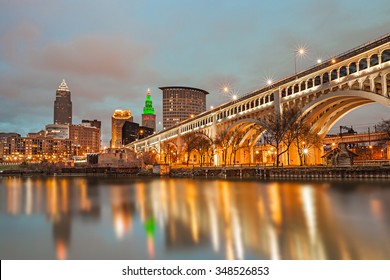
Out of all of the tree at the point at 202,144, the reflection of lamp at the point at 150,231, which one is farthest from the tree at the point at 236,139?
the reflection of lamp at the point at 150,231

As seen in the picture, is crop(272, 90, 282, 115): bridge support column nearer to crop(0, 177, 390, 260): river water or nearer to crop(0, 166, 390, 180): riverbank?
crop(0, 166, 390, 180): riverbank

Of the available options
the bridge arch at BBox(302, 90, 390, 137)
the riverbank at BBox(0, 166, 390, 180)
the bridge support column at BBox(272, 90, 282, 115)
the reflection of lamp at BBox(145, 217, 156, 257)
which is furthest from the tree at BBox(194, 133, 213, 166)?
the reflection of lamp at BBox(145, 217, 156, 257)

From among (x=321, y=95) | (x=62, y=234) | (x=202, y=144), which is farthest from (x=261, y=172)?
(x=62, y=234)

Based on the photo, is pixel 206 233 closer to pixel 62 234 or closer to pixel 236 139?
pixel 62 234

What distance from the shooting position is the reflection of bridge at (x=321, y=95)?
115 feet

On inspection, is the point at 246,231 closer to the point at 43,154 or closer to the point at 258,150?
the point at 258,150

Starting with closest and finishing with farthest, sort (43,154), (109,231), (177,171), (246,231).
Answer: (246,231) → (109,231) → (177,171) → (43,154)

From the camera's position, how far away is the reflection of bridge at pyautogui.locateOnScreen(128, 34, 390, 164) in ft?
115

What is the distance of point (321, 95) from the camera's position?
4353 centimetres

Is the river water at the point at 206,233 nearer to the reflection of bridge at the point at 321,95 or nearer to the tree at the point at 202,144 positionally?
the reflection of bridge at the point at 321,95

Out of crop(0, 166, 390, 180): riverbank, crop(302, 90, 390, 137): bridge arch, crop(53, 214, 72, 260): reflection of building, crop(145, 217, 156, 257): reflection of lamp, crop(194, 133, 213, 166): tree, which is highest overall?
crop(302, 90, 390, 137): bridge arch
